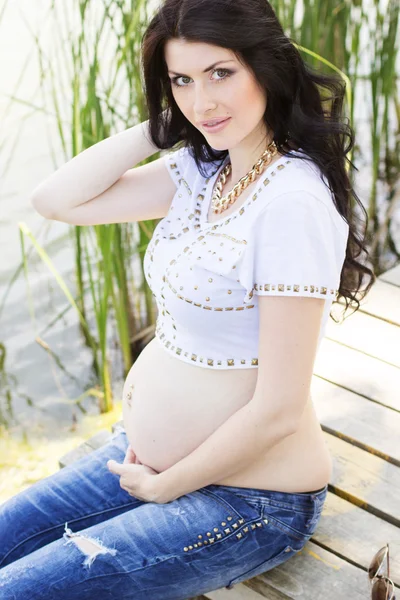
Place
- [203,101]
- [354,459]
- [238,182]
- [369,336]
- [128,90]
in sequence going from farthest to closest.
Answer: [128,90] < [369,336] < [354,459] < [238,182] < [203,101]

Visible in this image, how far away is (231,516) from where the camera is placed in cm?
152

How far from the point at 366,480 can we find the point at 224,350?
59 cm

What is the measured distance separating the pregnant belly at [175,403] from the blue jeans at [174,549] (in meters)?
0.10

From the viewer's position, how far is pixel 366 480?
187cm

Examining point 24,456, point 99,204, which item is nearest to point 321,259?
point 99,204

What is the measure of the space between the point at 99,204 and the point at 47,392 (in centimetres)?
162

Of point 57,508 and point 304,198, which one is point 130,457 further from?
point 304,198

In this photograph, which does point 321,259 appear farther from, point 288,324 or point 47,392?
point 47,392

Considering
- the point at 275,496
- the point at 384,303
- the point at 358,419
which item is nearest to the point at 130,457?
the point at 275,496

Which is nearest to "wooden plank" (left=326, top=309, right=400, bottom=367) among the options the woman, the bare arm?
the woman

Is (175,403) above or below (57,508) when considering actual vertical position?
above

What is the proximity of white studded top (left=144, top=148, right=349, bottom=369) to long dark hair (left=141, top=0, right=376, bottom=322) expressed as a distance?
50mm

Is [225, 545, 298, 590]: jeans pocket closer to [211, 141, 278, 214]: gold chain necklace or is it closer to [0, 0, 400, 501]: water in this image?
[211, 141, 278, 214]: gold chain necklace

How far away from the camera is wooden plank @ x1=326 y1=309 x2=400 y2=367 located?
2.30 meters
